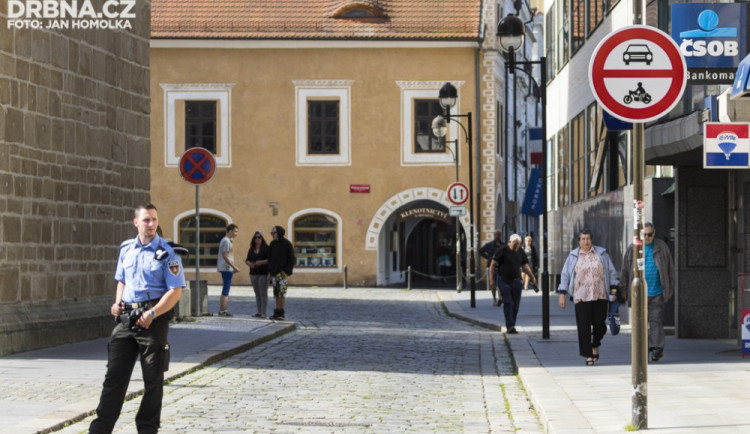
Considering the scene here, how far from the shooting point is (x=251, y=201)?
5003cm

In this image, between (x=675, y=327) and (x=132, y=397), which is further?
(x=675, y=327)

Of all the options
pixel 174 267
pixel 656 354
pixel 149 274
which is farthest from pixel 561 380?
pixel 149 274

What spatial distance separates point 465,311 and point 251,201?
19.1 meters

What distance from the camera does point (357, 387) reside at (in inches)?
582

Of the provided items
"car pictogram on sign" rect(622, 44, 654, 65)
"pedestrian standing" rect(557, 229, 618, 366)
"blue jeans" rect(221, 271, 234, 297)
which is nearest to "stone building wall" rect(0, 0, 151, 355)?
"blue jeans" rect(221, 271, 234, 297)

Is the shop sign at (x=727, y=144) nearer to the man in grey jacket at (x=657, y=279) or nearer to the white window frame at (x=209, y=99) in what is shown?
the man in grey jacket at (x=657, y=279)

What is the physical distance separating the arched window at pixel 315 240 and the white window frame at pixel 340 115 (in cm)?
192

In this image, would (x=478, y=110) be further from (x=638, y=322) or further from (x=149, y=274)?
(x=149, y=274)

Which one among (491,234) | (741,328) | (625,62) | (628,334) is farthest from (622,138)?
(491,234)

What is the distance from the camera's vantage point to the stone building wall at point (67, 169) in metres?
17.6

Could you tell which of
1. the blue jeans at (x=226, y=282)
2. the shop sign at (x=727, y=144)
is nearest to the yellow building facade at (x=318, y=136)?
the blue jeans at (x=226, y=282)

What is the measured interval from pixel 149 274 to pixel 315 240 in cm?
3961

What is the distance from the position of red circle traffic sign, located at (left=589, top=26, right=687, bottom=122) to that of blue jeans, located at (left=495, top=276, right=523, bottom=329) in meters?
13.4

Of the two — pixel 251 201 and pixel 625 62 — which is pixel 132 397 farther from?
pixel 251 201
